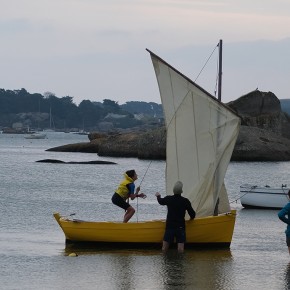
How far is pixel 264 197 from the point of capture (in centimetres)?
4203

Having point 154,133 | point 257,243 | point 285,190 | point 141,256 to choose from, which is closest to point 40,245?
point 141,256

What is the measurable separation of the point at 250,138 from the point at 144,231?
7461 centimetres

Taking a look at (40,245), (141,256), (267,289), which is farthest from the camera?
(40,245)

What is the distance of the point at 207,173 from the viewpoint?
26.2 meters

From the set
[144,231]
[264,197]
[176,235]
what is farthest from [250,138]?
[176,235]

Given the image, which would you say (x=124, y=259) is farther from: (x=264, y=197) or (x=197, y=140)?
(x=264, y=197)

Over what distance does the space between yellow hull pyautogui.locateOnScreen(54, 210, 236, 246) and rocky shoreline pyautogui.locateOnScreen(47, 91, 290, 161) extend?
237 ft

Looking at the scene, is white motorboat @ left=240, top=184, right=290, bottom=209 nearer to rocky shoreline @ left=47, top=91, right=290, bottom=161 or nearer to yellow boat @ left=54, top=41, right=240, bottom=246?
yellow boat @ left=54, top=41, right=240, bottom=246

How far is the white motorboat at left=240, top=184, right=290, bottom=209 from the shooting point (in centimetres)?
4147

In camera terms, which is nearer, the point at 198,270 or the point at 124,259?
the point at 198,270

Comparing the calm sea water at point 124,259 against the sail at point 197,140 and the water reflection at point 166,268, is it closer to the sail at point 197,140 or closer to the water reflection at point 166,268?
the water reflection at point 166,268

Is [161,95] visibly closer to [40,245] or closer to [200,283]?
[40,245]

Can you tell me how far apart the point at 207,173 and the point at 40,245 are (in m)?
4.59

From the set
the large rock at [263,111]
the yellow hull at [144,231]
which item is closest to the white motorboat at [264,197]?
the yellow hull at [144,231]
